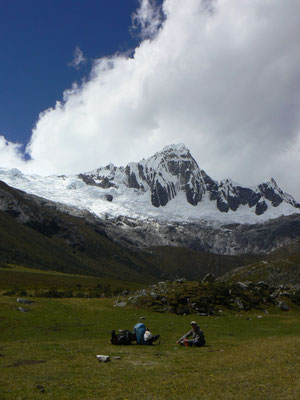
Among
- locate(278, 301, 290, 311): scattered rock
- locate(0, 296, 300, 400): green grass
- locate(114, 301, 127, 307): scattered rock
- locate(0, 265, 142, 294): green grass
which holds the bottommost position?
locate(0, 296, 300, 400): green grass

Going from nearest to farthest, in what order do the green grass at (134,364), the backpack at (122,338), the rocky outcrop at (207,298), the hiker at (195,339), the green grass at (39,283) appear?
1. the green grass at (134,364)
2. the hiker at (195,339)
3. the backpack at (122,338)
4. the rocky outcrop at (207,298)
5. the green grass at (39,283)

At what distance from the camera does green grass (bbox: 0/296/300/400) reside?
15.7m

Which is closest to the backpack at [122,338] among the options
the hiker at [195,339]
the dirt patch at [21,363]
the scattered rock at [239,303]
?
the hiker at [195,339]

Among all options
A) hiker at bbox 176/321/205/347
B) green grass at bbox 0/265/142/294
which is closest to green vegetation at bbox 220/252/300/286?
green grass at bbox 0/265/142/294

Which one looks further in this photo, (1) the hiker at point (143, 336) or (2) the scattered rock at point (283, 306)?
(2) the scattered rock at point (283, 306)

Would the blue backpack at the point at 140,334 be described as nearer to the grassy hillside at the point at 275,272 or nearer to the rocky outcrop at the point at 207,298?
the rocky outcrop at the point at 207,298

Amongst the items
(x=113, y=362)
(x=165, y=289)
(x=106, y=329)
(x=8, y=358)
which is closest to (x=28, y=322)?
(x=106, y=329)

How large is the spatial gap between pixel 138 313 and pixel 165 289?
1129cm

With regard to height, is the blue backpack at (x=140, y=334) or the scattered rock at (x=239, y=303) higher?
the scattered rock at (x=239, y=303)

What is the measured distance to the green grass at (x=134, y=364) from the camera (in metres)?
15.7

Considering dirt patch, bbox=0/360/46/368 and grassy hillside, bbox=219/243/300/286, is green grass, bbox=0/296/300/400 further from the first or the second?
grassy hillside, bbox=219/243/300/286

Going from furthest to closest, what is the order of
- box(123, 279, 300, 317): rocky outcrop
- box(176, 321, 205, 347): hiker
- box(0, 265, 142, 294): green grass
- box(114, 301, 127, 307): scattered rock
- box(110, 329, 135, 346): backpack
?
box(0, 265, 142, 294): green grass → box(114, 301, 127, 307): scattered rock → box(123, 279, 300, 317): rocky outcrop → box(110, 329, 135, 346): backpack → box(176, 321, 205, 347): hiker

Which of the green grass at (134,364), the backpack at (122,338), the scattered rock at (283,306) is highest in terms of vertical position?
the scattered rock at (283,306)

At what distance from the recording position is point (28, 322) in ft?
123
